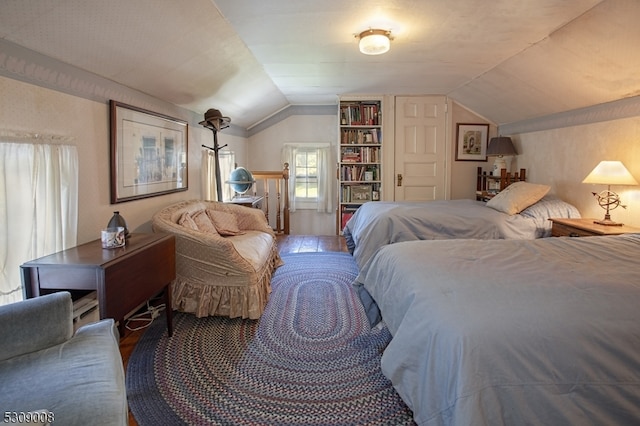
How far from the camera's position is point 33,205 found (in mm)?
1848

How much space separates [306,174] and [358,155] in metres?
1.02

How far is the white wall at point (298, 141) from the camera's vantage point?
6.09 meters

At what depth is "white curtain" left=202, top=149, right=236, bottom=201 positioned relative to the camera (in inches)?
168

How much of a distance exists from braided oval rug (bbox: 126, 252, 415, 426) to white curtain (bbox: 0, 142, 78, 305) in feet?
2.78

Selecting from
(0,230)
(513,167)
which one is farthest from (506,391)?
(513,167)

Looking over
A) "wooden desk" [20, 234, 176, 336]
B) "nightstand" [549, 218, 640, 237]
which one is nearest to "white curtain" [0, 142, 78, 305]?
"wooden desk" [20, 234, 176, 336]

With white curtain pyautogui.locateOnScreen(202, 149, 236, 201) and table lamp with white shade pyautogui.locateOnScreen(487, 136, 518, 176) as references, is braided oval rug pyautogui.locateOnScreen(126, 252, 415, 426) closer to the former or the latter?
white curtain pyautogui.locateOnScreen(202, 149, 236, 201)

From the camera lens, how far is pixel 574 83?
3.21m

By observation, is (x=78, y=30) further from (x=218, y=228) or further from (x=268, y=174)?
(x=268, y=174)

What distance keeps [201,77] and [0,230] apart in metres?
2.11

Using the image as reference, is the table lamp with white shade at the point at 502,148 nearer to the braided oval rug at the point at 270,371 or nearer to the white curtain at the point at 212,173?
the braided oval rug at the point at 270,371

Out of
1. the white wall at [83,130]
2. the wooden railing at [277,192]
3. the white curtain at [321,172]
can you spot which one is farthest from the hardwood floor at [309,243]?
the white wall at [83,130]

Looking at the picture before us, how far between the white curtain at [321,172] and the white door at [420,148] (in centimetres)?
117

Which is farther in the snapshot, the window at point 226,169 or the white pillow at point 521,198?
the window at point 226,169
